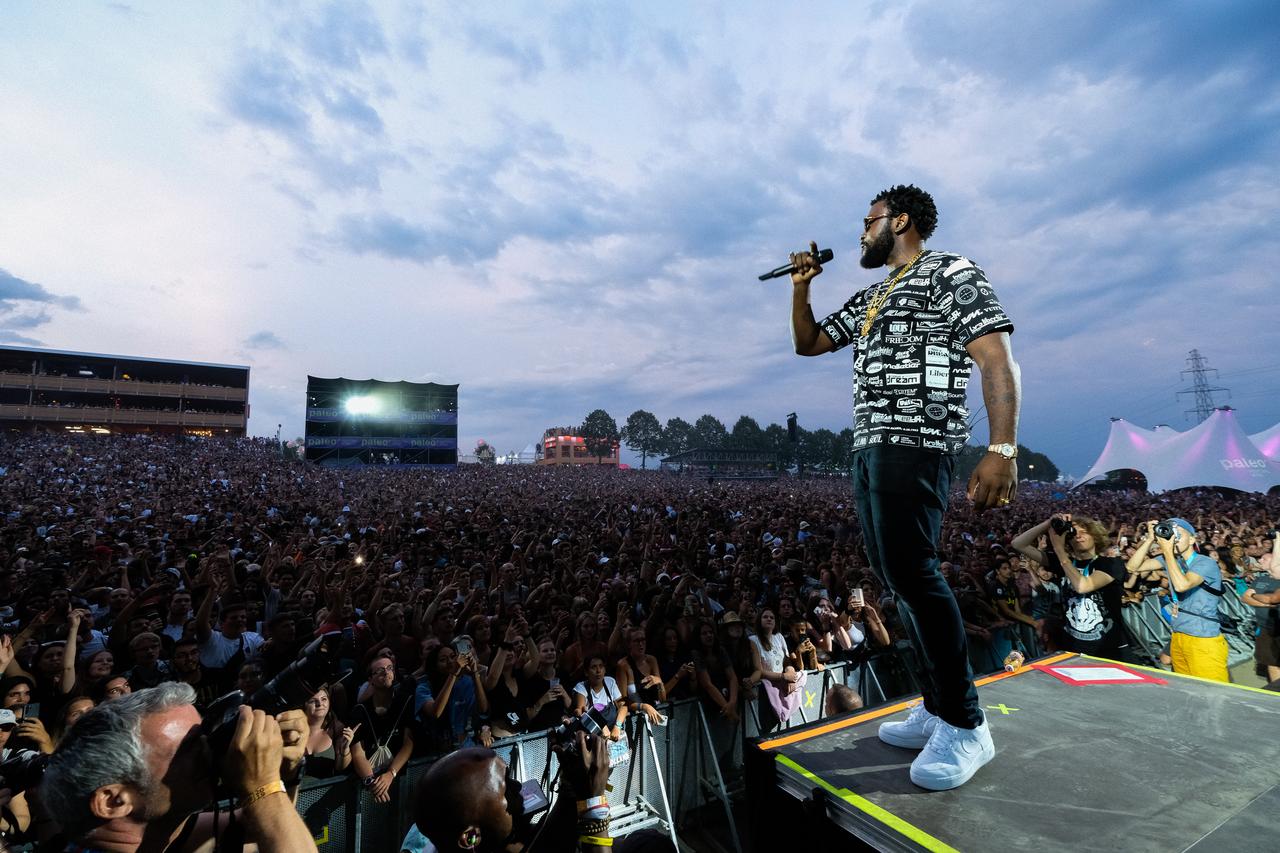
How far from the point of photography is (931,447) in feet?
6.30

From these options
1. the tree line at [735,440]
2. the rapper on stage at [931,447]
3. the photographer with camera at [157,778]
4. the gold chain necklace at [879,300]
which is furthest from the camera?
the tree line at [735,440]

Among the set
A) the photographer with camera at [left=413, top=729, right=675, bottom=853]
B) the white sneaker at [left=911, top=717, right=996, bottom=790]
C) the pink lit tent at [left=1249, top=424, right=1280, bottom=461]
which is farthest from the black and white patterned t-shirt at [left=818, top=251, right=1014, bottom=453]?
the pink lit tent at [left=1249, top=424, right=1280, bottom=461]

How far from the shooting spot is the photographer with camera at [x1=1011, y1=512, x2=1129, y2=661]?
4.56 metres

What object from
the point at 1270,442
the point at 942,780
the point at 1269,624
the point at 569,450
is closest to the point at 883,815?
the point at 942,780

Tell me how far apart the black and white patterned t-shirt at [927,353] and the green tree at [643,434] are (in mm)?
82095

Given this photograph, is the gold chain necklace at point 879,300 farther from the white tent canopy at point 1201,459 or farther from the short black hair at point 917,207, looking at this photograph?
the white tent canopy at point 1201,459

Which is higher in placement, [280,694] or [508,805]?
[280,694]

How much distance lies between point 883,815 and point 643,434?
273ft

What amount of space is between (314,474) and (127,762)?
28.3 meters

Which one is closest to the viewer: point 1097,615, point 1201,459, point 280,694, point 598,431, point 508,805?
point 508,805

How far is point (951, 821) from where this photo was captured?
1.72m

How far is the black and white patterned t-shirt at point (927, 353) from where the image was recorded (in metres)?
1.91

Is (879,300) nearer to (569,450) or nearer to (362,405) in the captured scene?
(362,405)

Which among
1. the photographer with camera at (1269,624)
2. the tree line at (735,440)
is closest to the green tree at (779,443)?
the tree line at (735,440)
